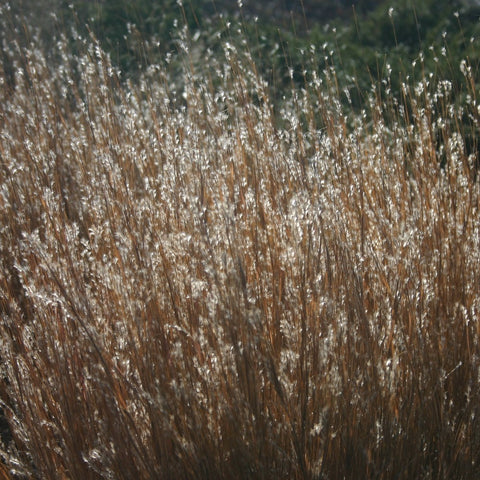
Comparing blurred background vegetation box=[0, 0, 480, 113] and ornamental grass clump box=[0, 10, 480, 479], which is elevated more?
blurred background vegetation box=[0, 0, 480, 113]

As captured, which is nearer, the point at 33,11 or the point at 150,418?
the point at 150,418

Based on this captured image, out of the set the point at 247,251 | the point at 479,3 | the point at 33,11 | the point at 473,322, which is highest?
the point at 33,11

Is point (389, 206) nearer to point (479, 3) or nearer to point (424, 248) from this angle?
point (424, 248)

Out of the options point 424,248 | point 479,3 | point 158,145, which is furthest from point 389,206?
point 479,3

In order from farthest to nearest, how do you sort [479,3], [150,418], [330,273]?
[479,3] < [330,273] < [150,418]

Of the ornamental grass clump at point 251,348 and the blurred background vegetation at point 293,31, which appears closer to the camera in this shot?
the ornamental grass clump at point 251,348

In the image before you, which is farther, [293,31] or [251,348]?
[293,31]

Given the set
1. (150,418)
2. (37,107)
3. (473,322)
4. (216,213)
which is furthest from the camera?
(37,107)

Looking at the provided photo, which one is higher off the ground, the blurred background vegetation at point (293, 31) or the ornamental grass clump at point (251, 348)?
the blurred background vegetation at point (293, 31)

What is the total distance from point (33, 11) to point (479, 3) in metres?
4.31

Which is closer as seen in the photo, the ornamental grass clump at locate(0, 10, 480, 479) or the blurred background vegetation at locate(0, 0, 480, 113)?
the ornamental grass clump at locate(0, 10, 480, 479)

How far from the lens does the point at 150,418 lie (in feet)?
5.95

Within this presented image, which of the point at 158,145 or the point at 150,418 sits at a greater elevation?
the point at 158,145

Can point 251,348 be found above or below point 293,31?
below
